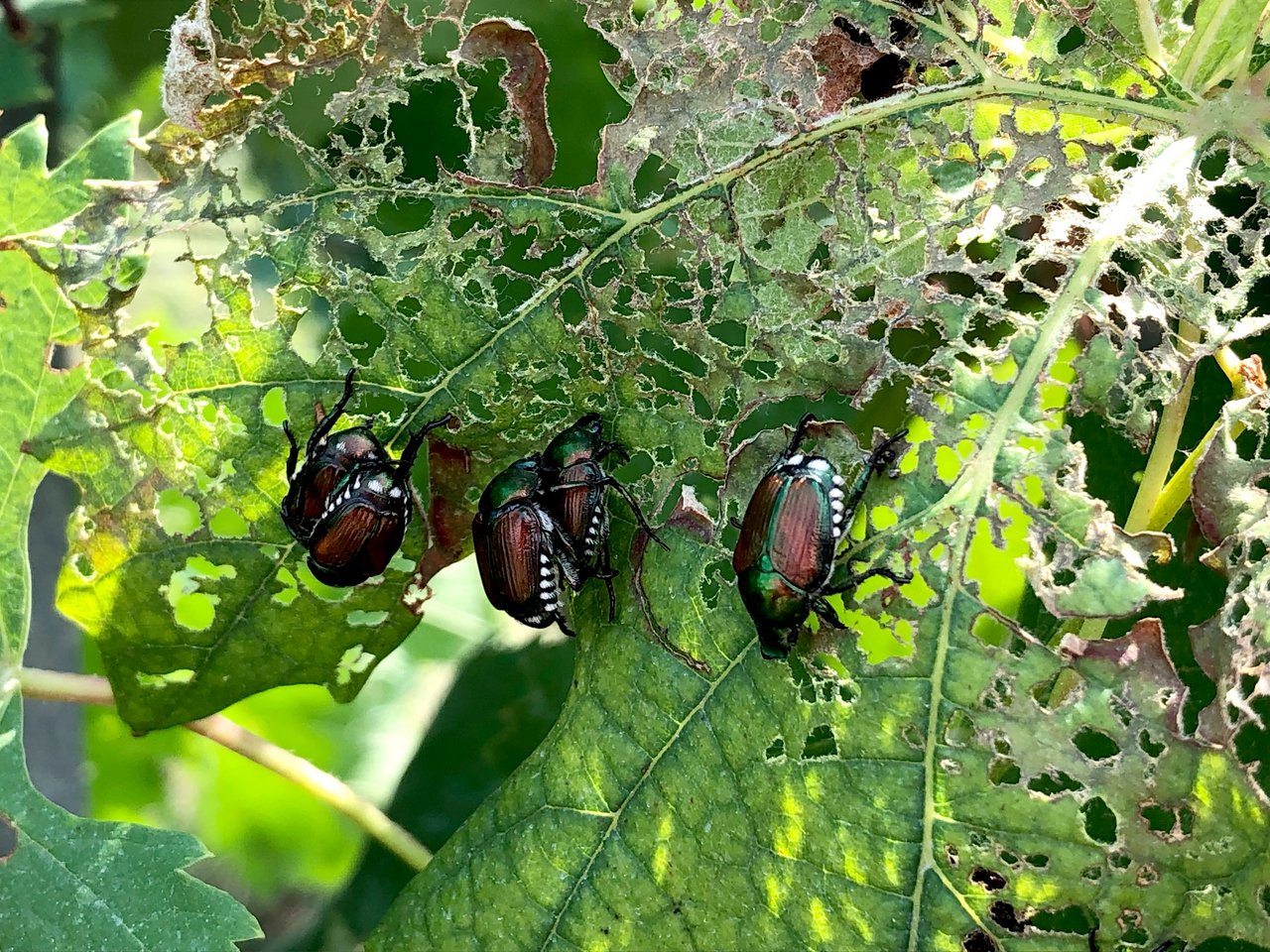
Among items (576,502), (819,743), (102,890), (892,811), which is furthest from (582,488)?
(102,890)

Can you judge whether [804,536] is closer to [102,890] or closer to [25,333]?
[102,890]

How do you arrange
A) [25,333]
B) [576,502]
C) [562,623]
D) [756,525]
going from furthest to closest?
[25,333] < [562,623] < [576,502] < [756,525]

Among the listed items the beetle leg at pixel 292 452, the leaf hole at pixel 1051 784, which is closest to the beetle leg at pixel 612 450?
the beetle leg at pixel 292 452

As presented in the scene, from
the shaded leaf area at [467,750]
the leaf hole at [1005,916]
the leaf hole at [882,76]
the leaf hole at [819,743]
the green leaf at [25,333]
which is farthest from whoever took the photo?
the shaded leaf area at [467,750]

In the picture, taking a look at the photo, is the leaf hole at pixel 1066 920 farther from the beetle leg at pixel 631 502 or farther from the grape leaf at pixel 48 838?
the grape leaf at pixel 48 838

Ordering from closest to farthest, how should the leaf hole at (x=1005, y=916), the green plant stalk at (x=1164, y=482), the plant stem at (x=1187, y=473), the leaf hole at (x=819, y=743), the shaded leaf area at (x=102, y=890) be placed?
the leaf hole at (x=1005, y=916), the leaf hole at (x=819, y=743), the plant stem at (x=1187, y=473), the green plant stalk at (x=1164, y=482), the shaded leaf area at (x=102, y=890)

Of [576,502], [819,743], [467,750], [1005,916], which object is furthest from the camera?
[467,750]

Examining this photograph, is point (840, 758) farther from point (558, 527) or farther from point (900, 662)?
point (558, 527)
